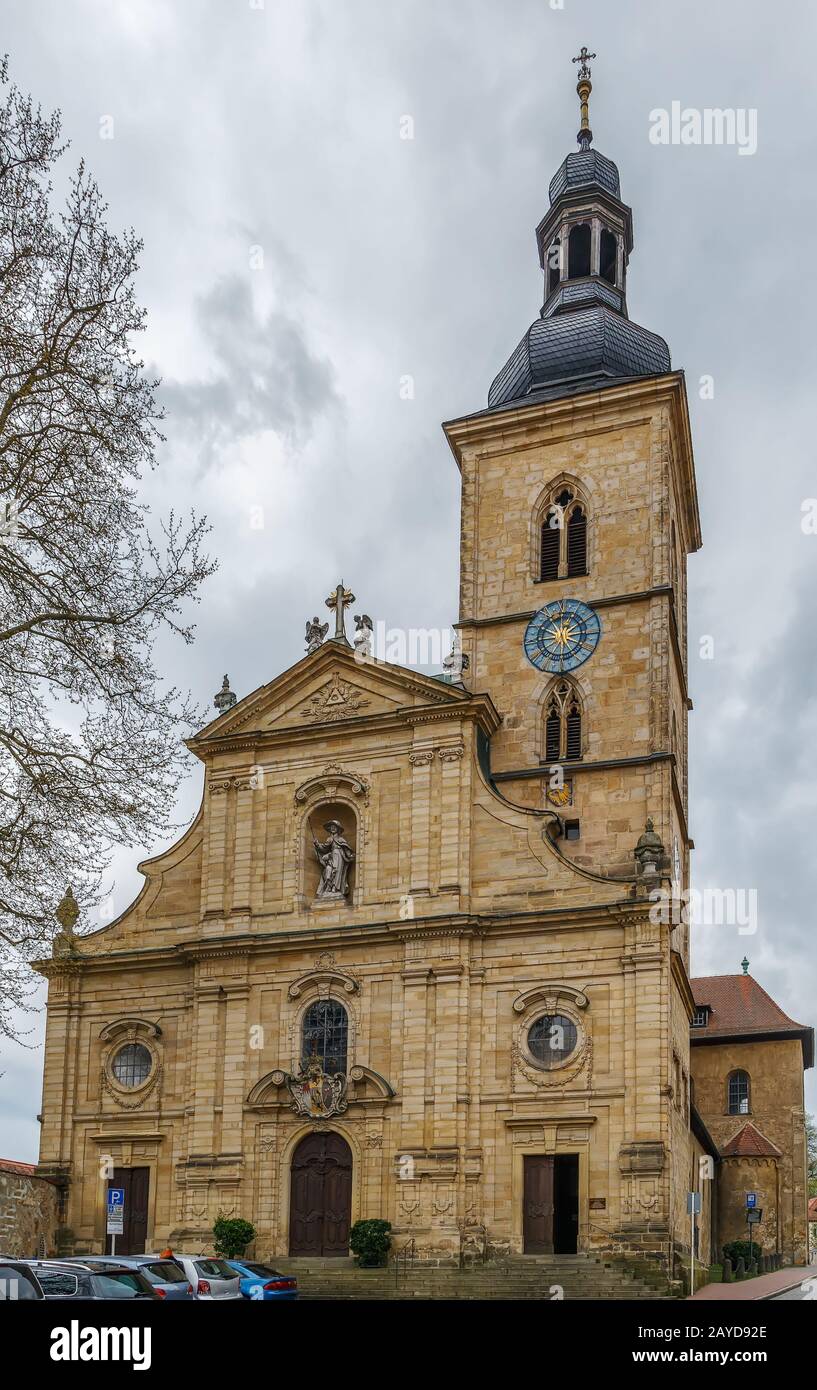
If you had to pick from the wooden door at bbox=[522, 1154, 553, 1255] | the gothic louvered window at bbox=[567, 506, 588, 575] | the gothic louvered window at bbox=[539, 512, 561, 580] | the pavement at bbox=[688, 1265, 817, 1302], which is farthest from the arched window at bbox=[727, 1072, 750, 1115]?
the wooden door at bbox=[522, 1154, 553, 1255]

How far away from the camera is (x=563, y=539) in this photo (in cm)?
4272

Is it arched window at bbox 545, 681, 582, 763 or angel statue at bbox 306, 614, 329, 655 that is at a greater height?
angel statue at bbox 306, 614, 329, 655

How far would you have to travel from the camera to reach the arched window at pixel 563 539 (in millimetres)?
42344

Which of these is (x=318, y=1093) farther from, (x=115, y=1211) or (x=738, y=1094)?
(x=738, y=1094)

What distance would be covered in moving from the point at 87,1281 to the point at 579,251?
1552 inches

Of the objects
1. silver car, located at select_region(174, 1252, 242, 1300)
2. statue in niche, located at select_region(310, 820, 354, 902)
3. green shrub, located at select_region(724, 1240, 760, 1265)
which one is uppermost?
statue in niche, located at select_region(310, 820, 354, 902)

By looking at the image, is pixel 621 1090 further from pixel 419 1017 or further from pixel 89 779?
pixel 89 779

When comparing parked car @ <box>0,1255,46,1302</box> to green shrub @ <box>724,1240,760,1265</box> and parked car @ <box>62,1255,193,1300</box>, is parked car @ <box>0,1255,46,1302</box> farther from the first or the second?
green shrub @ <box>724,1240,760,1265</box>

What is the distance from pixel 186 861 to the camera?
135ft

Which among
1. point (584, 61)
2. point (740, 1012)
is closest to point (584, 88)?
point (584, 61)

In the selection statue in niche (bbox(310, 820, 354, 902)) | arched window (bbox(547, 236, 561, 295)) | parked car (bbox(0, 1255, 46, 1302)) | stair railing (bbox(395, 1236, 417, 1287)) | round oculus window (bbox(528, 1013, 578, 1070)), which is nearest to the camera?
parked car (bbox(0, 1255, 46, 1302))

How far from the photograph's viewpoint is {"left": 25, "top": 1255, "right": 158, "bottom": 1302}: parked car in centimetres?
1720

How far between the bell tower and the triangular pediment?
3475mm
